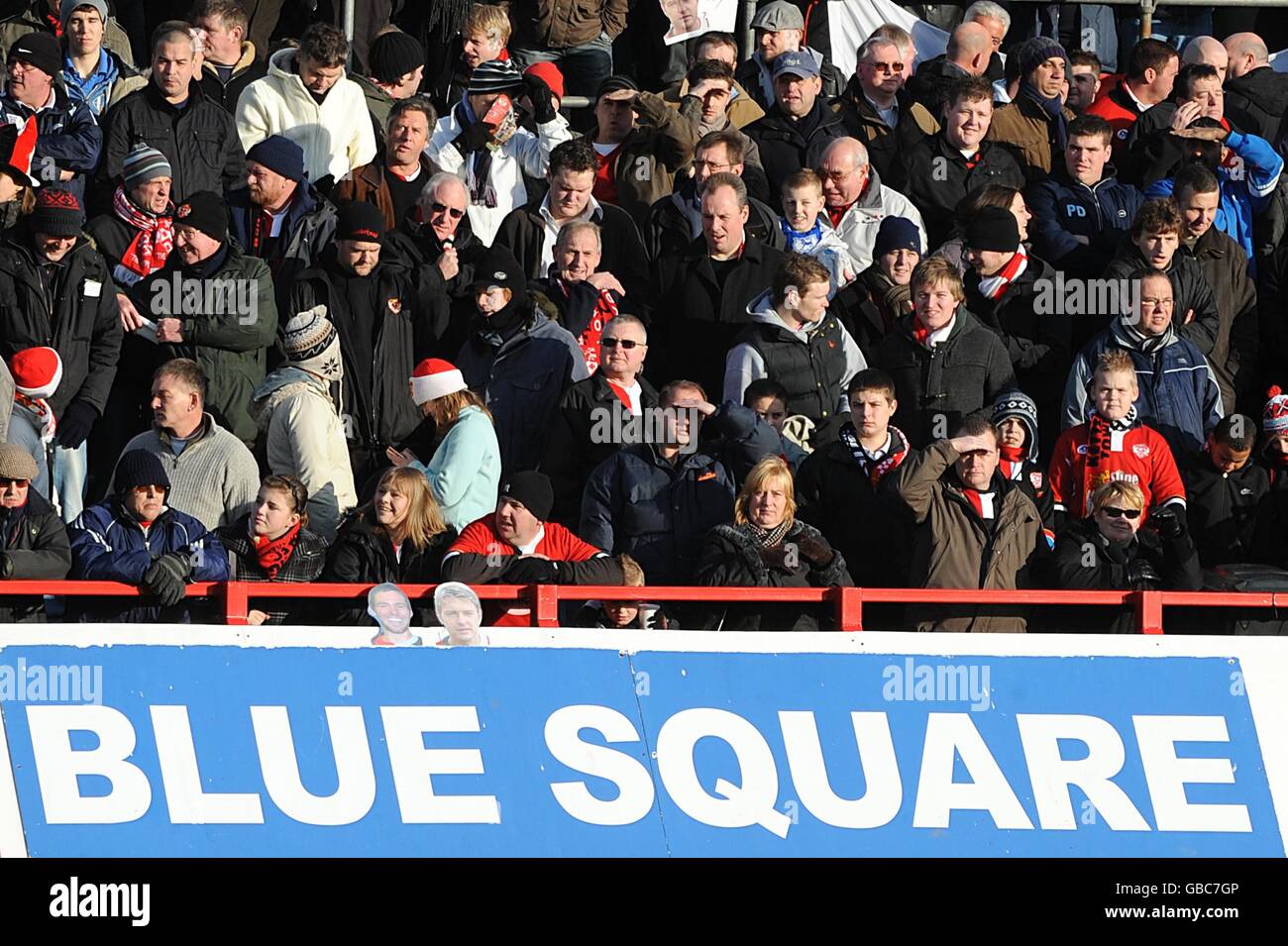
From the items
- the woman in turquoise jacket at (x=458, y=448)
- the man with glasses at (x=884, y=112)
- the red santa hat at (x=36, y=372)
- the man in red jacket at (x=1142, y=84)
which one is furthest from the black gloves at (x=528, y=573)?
the man in red jacket at (x=1142, y=84)

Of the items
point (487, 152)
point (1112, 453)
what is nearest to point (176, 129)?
point (487, 152)

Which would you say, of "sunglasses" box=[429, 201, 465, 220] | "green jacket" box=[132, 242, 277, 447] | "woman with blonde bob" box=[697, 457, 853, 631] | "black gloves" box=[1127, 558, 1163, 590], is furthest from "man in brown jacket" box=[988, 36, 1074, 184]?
"green jacket" box=[132, 242, 277, 447]

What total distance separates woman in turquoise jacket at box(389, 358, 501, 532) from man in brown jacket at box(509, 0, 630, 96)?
12.2 ft

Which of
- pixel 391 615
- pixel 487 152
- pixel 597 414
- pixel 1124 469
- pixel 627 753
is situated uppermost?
pixel 487 152

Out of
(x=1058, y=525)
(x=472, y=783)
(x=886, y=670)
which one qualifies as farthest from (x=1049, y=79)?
(x=472, y=783)

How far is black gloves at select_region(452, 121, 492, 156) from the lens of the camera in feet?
42.9

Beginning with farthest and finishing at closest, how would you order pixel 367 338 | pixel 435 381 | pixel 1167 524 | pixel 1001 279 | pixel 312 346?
pixel 1001 279 → pixel 367 338 → pixel 312 346 → pixel 435 381 → pixel 1167 524

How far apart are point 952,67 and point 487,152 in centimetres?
279

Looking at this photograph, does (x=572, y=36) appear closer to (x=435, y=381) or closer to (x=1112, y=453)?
(x=435, y=381)

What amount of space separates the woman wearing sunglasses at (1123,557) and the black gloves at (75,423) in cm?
453

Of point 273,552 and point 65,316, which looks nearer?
point 273,552

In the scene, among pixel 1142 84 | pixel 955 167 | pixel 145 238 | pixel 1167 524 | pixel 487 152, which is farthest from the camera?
pixel 1142 84

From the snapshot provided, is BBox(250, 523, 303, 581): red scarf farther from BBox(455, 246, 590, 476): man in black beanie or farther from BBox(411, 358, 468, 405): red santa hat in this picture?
BBox(455, 246, 590, 476): man in black beanie

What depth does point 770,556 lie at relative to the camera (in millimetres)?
10344
